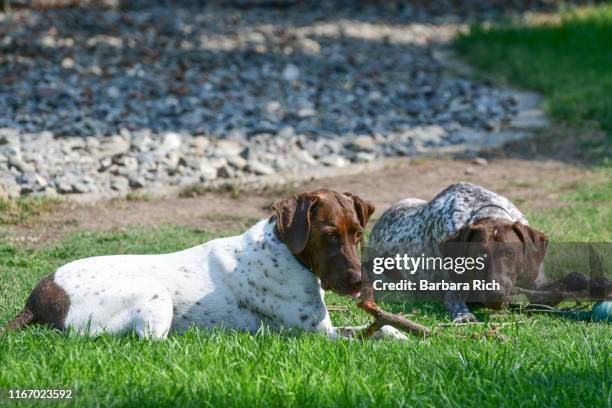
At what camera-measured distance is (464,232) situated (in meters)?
7.07

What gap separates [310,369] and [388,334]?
1036 millimetres

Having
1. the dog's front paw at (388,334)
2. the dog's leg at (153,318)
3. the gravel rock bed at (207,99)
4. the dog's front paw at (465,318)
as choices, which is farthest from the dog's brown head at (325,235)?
the gravel rock bed at (207,99)

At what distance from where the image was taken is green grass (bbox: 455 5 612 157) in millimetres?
14125

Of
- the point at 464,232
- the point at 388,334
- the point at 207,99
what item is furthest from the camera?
the point at 207,99

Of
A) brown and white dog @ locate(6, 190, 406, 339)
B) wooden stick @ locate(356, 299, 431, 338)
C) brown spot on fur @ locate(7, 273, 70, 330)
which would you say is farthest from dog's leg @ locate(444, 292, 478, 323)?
brown spot on fur @ locate(7, 273, 70, 330)

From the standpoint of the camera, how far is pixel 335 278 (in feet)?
19.2

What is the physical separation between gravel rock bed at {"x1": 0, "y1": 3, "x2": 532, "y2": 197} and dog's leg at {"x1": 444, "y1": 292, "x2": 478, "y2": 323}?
459 cm

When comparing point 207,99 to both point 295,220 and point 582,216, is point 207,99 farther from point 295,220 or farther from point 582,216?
point 295,220

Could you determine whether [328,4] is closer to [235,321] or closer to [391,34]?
[391,34]

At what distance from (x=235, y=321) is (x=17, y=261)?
2756mm

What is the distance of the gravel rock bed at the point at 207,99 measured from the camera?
1157 centimetres

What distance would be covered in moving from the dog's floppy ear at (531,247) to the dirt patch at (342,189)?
315 cm

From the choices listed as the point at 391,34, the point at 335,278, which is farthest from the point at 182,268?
the point at 391,34

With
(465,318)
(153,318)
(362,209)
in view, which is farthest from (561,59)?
(153,318)
